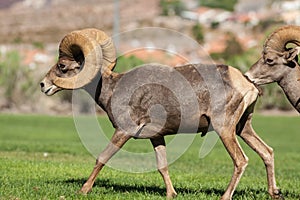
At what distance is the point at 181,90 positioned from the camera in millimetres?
10406

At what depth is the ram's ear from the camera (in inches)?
412

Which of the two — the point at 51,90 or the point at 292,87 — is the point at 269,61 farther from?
the point at 51,90

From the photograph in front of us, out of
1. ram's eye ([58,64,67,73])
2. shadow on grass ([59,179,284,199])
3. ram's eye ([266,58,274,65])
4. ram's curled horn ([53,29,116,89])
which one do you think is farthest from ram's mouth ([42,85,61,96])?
ram's eye ([266,58,274,65])

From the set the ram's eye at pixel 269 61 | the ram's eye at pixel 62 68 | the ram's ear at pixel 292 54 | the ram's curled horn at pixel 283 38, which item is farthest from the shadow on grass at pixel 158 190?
the ram's curled horn at pixel 283 38

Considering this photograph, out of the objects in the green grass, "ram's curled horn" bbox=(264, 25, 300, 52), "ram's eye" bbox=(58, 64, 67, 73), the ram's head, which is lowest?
the green grass

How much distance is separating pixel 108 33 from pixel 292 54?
128 m

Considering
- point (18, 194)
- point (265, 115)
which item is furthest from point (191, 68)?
point (265, 115)

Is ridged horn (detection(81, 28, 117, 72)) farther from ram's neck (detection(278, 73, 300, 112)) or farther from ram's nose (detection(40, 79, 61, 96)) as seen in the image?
ram's neck (detection(278, 73, 300, 112))

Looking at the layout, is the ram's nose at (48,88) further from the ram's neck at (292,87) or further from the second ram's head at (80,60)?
the ram's neck at (292,87)

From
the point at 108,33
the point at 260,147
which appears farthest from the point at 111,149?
the point at 108,33

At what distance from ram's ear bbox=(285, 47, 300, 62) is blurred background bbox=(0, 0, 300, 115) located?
26.2m

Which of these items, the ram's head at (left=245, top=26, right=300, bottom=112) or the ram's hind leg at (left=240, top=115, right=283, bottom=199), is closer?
the ram's head at (left=245, top=26, right=300, bottom=112)

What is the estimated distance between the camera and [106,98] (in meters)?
10.9

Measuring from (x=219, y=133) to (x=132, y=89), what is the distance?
4.86 ft
